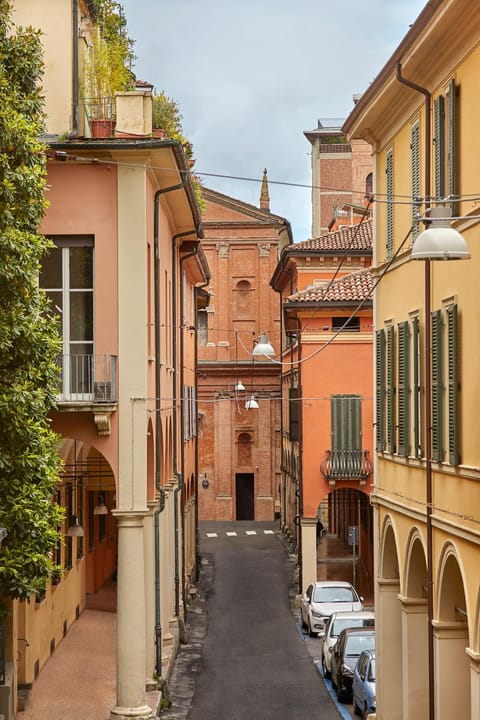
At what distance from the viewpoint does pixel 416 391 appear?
18.2m

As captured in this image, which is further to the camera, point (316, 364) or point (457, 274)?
point (316, 364)

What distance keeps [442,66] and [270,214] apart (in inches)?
2054

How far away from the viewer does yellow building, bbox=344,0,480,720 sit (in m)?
14.9

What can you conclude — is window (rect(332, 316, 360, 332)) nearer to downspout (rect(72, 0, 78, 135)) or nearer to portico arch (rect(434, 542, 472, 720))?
downspout (rect(72, 0, 78, 135))

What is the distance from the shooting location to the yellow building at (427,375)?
1490cm

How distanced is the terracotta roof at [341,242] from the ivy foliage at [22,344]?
2925 cm

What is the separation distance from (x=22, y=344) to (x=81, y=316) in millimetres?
5523

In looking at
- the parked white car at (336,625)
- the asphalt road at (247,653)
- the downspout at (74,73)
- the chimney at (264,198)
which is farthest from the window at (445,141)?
the chimney at (264,198)

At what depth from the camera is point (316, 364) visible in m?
39.9

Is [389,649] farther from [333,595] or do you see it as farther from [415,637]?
[333,595]

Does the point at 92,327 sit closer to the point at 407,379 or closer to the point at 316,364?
the point at 407,379

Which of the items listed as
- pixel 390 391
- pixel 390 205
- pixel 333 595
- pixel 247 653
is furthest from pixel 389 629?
pixel 333 595

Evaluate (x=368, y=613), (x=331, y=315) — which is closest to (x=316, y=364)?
(x=331, y=315)

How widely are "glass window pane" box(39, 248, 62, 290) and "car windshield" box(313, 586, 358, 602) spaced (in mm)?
14949
